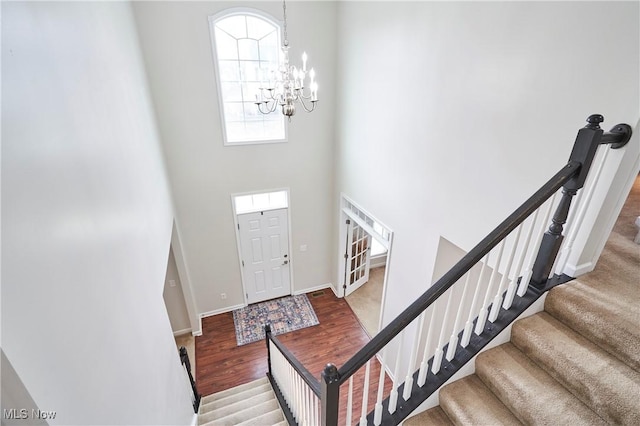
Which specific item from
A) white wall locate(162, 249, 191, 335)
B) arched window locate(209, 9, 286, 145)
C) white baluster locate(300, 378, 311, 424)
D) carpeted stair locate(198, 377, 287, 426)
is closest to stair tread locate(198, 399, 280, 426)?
carpeted stair locate(198, 377, 287, 426)

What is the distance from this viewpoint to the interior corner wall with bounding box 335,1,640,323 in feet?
6.23

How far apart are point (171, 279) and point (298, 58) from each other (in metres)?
4.23

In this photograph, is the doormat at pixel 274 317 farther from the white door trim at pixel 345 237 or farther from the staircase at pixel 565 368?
the staircase at pixel 565 368

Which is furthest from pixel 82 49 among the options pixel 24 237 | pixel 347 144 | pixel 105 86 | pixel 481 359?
pixel 347 144

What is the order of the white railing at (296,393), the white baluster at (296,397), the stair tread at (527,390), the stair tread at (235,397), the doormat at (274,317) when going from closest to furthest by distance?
the stair tread at (527,390), the white railing at (296,393), the white baluster at (296,397), the stair tread at (235,397), the doormat at (274,317)

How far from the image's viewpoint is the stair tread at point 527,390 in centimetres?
152

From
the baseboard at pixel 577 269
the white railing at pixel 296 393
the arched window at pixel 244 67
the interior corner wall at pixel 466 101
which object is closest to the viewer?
the interior corner wall at pixel 466 101

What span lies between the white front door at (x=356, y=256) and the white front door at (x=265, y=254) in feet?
4.00

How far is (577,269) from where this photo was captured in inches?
80.0

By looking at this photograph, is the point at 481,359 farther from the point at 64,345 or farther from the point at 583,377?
the point at 64,345

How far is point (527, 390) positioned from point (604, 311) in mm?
662

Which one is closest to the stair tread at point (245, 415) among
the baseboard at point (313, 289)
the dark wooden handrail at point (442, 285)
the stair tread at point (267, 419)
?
the stair tread at point (267, 419)

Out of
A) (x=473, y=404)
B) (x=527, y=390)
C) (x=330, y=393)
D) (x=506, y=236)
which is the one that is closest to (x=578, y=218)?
(x=506, y=236)

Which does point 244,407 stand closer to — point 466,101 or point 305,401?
point 305,401
